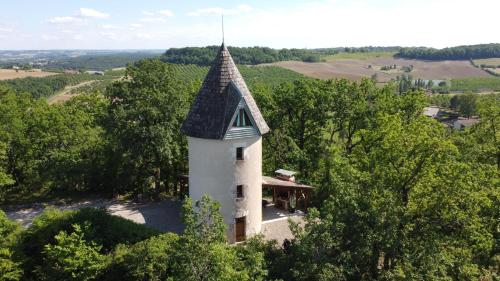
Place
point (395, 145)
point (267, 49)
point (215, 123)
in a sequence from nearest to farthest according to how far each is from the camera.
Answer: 1. point (395, 145)
2. point (215, 123)
3. point (267, 49)

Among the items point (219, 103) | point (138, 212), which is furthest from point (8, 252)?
point (219, 103)

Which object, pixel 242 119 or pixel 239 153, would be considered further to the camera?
pixel 239 153

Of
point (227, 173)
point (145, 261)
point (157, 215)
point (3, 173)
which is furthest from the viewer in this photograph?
point (3, 173)

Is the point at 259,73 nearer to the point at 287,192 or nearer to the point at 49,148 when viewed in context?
the point at 49,148

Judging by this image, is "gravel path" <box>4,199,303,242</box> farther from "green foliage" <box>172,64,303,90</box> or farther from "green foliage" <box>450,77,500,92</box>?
"green foliage" <box>450,77,500,92</box>

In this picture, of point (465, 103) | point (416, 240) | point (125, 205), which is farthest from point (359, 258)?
point (465, 103)

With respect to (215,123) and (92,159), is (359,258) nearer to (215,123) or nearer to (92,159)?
(215,123)
